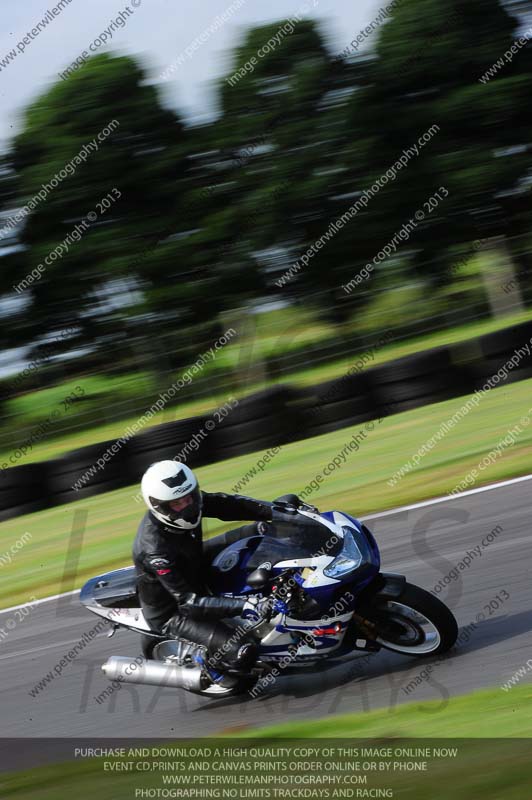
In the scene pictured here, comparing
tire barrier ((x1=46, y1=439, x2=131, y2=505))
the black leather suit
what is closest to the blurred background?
tire barrier ((x1=46, y1=439, x2=131, y2=505))

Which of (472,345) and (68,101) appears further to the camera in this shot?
(68,101)

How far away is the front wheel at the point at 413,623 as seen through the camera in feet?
17.9

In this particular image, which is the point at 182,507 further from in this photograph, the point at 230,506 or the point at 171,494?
the point at 230,506

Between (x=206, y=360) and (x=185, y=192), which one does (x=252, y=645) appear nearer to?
(x=206, y=360)

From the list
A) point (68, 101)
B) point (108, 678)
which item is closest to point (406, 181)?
point (68, 101)

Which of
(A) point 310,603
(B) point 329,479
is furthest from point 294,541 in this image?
(B) point 329,479

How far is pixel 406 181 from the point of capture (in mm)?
22891

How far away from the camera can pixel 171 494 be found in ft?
18.0

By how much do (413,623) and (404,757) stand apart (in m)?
1.26

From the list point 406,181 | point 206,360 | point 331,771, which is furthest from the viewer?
point 406,181

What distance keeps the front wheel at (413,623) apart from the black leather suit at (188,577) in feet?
2.52

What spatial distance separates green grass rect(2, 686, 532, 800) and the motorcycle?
458 millimetres

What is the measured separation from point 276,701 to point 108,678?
3.66 ft

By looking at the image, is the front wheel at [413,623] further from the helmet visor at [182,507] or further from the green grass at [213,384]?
the green grass at [213,384]
